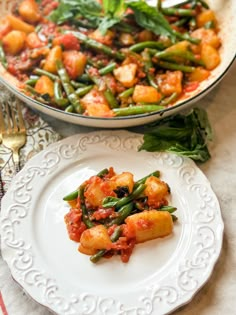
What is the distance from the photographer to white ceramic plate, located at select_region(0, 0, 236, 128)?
256cm

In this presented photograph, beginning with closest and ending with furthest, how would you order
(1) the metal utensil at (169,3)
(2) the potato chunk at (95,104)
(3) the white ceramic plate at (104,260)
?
(3) the white ceramic plate at (104,260)
(2) the potato chunk at (95,104)
(1) the metal utensil at (169,3)

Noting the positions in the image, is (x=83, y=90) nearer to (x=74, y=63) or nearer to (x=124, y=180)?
(x=74, y=63)

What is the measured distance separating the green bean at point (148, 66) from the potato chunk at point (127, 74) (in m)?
0.06

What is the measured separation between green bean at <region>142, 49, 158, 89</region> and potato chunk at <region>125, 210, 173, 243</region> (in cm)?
85

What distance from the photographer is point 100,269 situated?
7.20ft

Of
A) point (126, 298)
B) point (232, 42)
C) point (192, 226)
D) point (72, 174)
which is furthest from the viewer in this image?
point (232, 42)

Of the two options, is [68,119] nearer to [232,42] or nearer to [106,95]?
[106,95]

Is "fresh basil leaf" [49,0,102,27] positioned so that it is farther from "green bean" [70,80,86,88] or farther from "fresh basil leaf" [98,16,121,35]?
"green bean" [70,80,86,88]

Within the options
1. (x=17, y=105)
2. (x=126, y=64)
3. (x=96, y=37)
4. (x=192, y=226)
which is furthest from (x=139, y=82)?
(x=192, y=226)

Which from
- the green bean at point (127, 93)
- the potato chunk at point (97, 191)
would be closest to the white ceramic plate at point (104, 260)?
the potato chunk at point (97, 191)

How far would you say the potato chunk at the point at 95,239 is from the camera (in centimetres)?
219

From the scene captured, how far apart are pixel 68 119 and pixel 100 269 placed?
80 cm

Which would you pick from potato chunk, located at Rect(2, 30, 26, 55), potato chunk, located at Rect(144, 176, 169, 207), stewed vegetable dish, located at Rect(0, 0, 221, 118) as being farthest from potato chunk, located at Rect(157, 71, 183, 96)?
potato chunk, located at Rect(2, 30, 26, 55)

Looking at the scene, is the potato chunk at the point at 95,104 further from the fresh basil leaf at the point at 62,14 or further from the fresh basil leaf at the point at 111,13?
the fresh basil leaf at the point at 62,14
